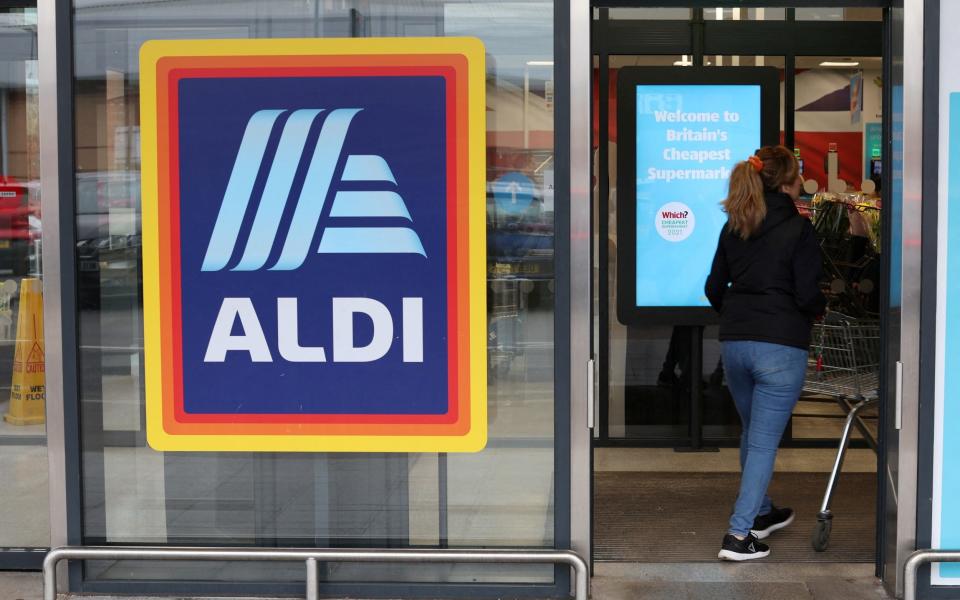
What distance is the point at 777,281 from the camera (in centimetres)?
521

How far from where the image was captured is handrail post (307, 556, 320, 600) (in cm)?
477

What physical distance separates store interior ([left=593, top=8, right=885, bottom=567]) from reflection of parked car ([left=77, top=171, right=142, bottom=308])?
287cm

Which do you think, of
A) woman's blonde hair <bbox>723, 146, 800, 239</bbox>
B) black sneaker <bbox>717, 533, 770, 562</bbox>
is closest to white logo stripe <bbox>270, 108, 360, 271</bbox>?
woman's blonde hair <bbox>723, 146, 800, 239</bbox>

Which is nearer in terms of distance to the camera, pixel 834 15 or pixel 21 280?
pixel 21 280

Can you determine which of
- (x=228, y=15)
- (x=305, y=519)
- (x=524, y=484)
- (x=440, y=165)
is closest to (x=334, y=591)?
(x=305, y=519)

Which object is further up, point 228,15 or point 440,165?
point 228,15

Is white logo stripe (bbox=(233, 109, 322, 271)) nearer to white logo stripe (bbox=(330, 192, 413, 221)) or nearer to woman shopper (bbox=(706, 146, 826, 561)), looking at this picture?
white logo stripe (bbox=(330, 192, 413, 221))

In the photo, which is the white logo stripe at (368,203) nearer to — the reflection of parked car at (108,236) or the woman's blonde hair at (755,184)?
the reflection of parked car at (108,236)

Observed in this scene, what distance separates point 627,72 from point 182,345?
12.0 ft

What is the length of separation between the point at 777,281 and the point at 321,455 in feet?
7.05

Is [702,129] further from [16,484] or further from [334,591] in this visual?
[16,484]

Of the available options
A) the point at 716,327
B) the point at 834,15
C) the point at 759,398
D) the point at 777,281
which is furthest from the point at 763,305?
the point at 834,15

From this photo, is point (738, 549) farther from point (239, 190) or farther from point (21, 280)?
point (21, 280)

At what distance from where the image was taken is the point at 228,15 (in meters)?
4.88
